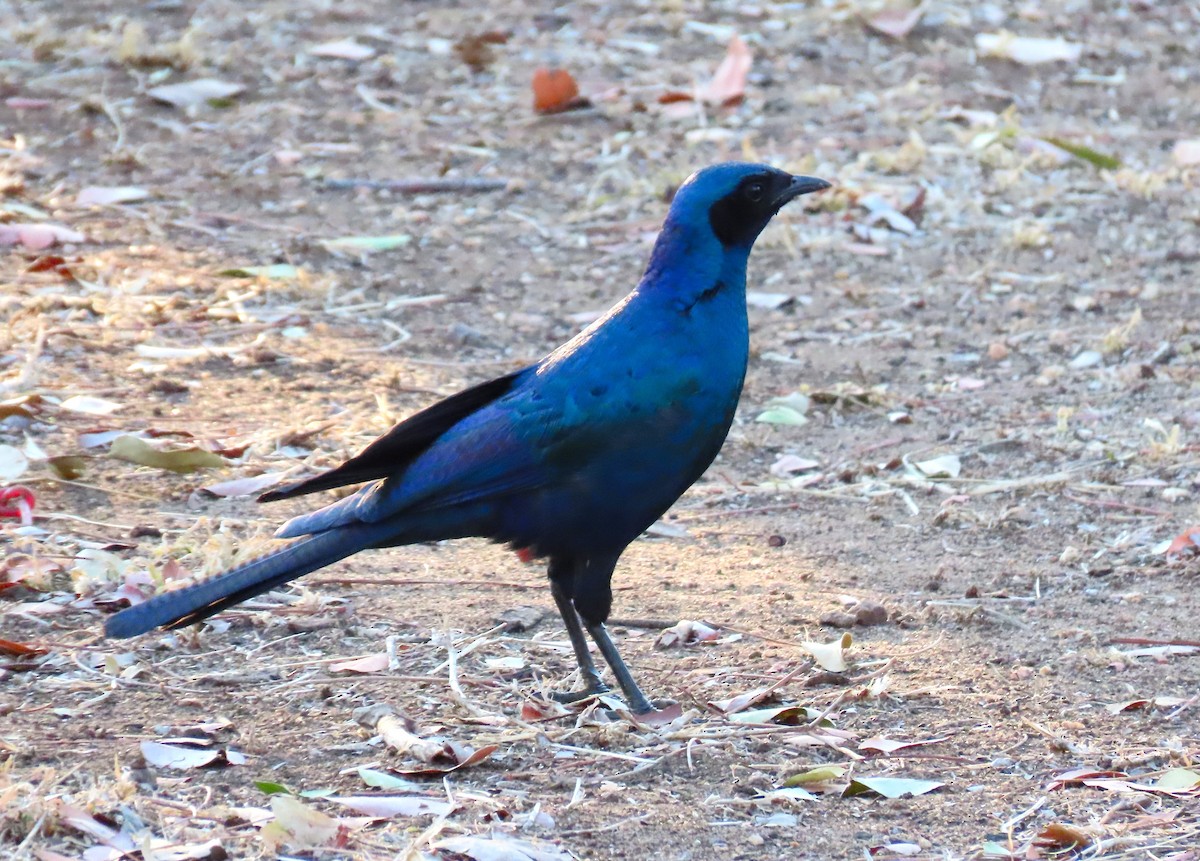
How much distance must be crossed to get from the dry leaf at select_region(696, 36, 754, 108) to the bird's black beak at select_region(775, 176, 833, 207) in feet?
14.0

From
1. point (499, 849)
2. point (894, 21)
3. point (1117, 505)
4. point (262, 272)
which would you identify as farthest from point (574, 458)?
point (894, 21)

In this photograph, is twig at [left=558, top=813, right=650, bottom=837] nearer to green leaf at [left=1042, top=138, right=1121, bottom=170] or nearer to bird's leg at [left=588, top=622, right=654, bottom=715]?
bird's leg at [left=588, top=622, right=654, bottom=715]

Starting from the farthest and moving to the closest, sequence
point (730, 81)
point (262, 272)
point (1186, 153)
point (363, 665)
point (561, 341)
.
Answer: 1. point (730, 81)
2. point (1186, 153)
3. point (262, 272)
4. point (561, 341)
5. point (363, 665)

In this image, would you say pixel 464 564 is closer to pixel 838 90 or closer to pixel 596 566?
pixel 596 566

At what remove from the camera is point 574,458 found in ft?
11.9

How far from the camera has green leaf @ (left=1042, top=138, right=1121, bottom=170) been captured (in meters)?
7.73

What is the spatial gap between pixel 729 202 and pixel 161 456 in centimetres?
192

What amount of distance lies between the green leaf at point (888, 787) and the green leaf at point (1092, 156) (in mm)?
5140

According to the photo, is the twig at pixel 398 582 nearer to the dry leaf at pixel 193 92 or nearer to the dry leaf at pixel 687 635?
the dry leaf at pixel 687 635

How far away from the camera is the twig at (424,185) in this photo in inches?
297

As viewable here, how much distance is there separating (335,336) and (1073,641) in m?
3.11

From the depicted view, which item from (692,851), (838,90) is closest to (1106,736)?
(692,851)

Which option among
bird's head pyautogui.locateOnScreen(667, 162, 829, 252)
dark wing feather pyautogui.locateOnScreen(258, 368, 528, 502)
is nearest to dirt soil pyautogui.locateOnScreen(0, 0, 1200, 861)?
dark wing feather pyautogui.locateOnScreen(258, 368, 528, 502)

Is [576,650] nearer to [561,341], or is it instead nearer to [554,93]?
[561,341]
